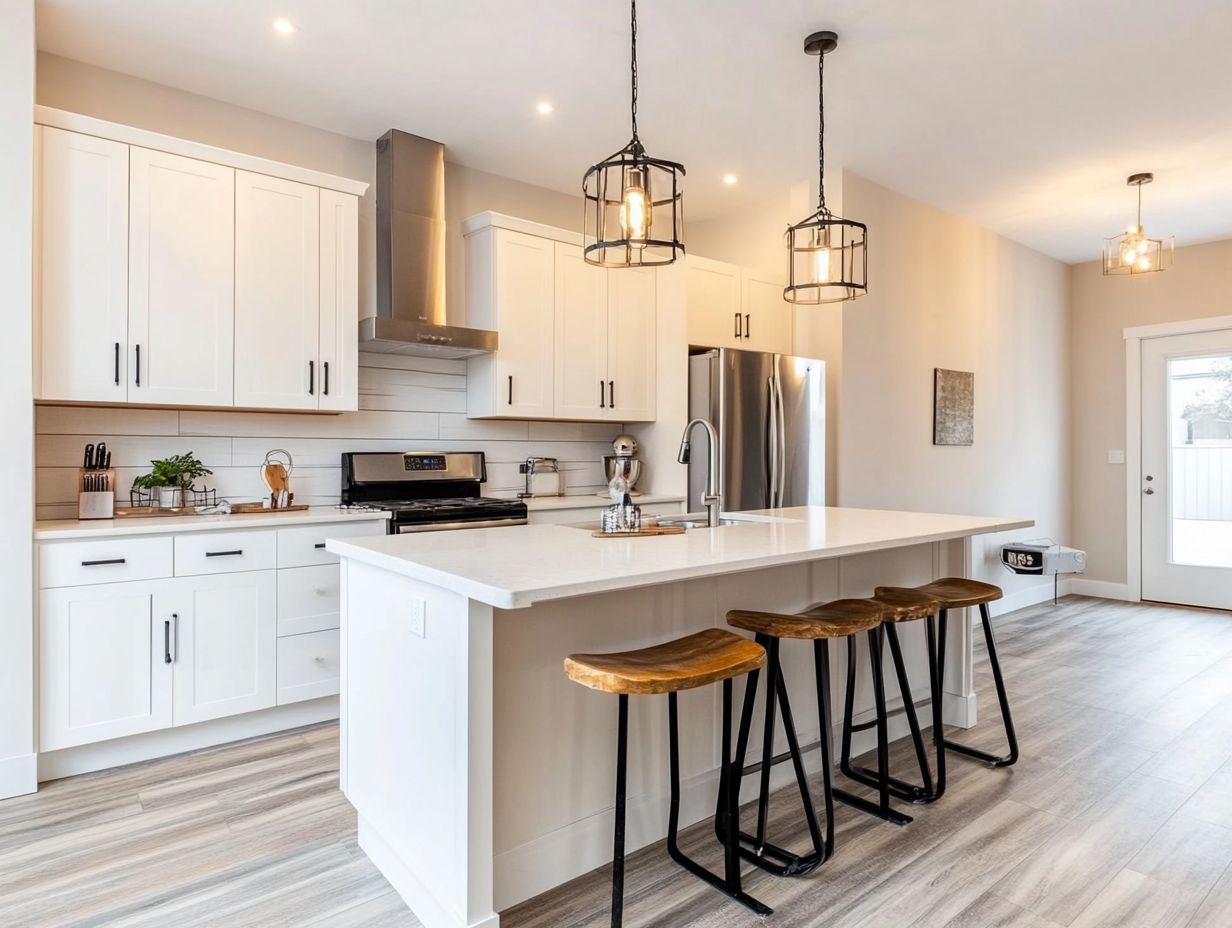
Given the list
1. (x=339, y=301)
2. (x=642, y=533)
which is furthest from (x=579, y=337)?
(x=642, y=533)

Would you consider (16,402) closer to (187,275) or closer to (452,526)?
(187,275)

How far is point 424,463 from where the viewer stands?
4062 millimetres

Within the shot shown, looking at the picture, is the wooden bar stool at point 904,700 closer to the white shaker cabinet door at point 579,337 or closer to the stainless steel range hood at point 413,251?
the white shaker cabinet door at point 579,337

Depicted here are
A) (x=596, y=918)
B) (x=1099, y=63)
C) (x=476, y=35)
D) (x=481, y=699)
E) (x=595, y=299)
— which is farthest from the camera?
(x=595, y=299)

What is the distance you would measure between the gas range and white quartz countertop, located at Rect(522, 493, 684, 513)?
6.6 inches

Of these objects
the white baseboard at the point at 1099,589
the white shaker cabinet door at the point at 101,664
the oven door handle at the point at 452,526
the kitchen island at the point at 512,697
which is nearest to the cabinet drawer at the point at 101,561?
the white shaker cabinet door at the point at 101,664

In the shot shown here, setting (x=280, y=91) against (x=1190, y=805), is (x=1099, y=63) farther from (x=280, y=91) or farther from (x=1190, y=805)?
(x=280, y=91)

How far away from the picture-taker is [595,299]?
4.47m

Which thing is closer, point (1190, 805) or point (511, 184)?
point (1190, 805)

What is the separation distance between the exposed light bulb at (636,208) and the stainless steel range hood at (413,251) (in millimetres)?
1898

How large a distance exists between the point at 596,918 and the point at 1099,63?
3795mm

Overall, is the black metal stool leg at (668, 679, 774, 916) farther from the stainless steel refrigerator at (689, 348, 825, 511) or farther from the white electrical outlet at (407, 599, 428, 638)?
the stainless steel refrigerator at (689, 348, 825, 511)

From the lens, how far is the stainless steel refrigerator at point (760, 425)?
4.11 metres

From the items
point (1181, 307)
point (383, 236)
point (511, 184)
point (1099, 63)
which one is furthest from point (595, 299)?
point (1181, 307)
